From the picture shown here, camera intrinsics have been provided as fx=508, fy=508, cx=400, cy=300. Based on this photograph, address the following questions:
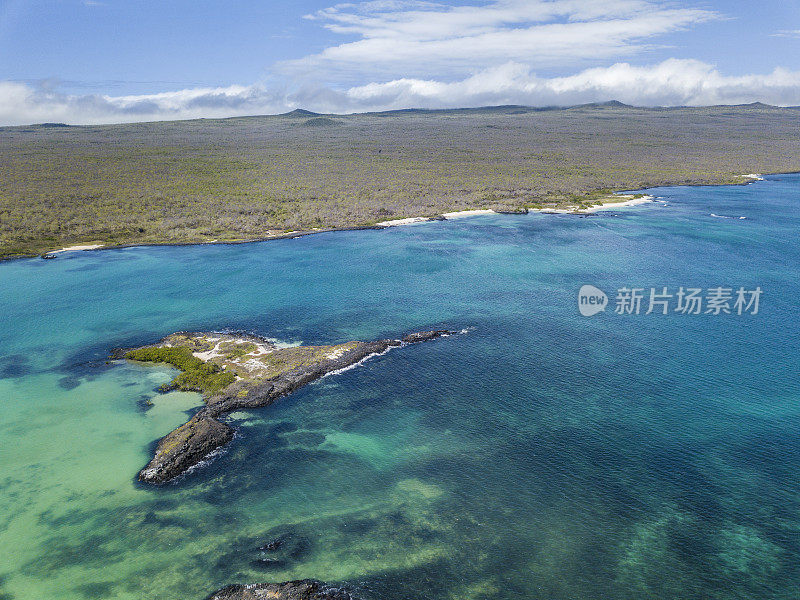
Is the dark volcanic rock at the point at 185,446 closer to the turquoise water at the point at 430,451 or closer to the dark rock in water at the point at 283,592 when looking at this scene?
the turquoise water at the point at 430,451

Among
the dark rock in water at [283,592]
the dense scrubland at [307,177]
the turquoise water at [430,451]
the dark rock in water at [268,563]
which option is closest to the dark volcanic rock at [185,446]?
the turquoise water at [430,451]

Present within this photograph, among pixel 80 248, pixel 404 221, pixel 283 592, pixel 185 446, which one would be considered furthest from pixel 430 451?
pixel 80 248

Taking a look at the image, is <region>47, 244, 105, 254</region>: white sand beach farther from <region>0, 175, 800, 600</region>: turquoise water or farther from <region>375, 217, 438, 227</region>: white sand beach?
<region>375, 217, 438, 227</region>: white sand beach

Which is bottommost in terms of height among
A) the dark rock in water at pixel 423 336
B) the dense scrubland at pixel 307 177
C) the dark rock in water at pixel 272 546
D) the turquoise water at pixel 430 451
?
the dark rock in water at pixel 272 546

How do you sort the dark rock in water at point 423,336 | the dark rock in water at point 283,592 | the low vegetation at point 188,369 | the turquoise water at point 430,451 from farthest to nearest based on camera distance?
the dark rock in water at point 423,336 → the low vegetation at point 188,369 → the turquoise water at point 430,451 → the dark rock in water at point 283,592

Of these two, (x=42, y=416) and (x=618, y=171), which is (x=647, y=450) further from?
(x=618, y=171)

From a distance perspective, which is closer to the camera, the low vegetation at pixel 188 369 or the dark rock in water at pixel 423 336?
the low vegetation at pixel 188 369

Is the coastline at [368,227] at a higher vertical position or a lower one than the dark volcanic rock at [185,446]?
higher
